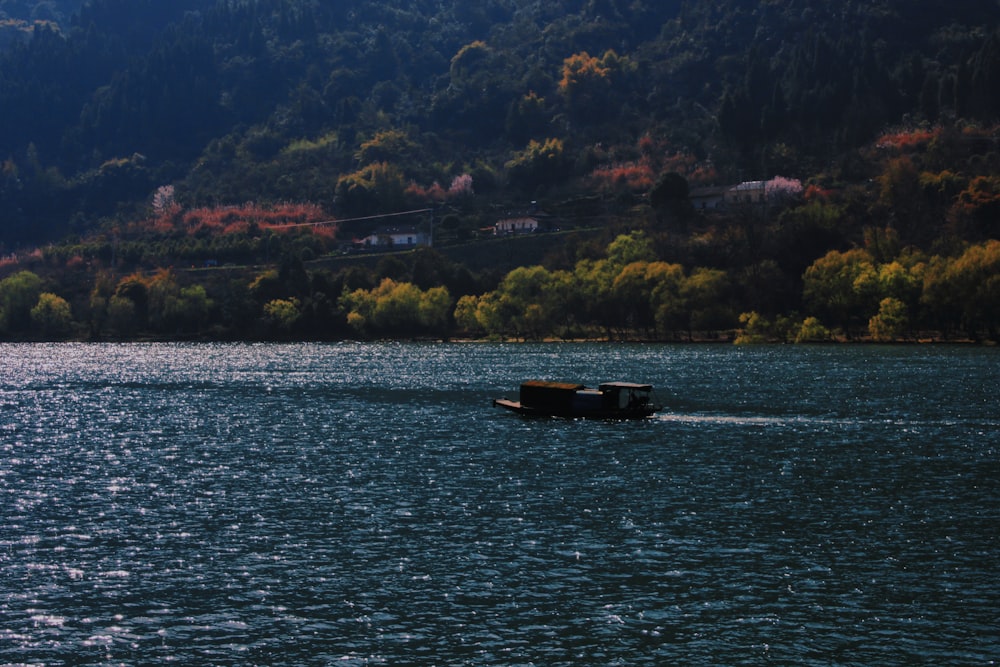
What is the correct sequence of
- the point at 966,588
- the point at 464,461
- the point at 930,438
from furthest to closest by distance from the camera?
1. the point at 930,438
2. the point at 464,461
3. the point at 966,588

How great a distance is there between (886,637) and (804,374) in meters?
84.9

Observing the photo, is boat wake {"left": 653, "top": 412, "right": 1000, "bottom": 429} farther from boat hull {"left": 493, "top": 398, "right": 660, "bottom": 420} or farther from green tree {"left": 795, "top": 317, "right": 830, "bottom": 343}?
green tree {"left": 795, "top": 317, "right": 830, "bottom": 343}

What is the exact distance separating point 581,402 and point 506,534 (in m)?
40.1

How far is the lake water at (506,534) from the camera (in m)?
34.0

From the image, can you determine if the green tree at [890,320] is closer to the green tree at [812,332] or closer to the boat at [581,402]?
the green tree at [812,332]

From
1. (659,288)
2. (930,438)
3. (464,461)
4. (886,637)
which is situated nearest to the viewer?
(886,637)

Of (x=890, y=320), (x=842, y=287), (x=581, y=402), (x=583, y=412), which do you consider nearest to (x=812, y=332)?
(x=842, y=287)

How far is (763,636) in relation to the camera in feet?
111

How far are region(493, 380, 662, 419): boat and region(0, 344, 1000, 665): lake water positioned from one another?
7.07 feet

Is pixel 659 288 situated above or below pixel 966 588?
above

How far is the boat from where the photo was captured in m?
84.2

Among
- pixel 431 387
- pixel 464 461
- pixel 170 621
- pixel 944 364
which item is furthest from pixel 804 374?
pixel 170 621

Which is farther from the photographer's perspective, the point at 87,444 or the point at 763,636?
the point at 87,444

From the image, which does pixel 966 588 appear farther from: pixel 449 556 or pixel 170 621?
pixel 170 621
